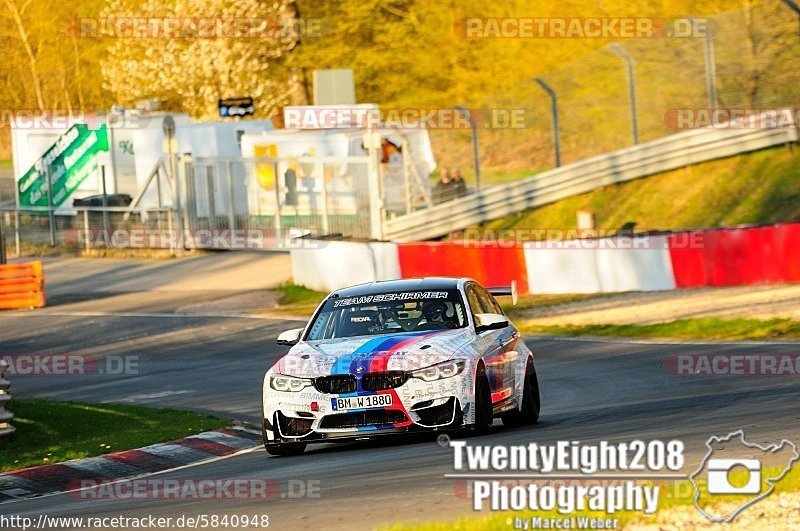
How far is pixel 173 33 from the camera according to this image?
54.0m

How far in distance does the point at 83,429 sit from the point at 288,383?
3475 millimetres

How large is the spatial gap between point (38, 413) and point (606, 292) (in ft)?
43.5

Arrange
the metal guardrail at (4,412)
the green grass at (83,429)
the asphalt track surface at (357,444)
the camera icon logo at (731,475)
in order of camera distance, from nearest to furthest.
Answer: the camera icon logo at (731,475)
the asphalt track surface at (357,444)
the green grass at (83,429)
the metal guardrail at (4,412)

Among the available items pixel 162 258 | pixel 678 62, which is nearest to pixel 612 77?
pixel 678 62

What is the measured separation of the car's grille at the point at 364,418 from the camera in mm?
12094

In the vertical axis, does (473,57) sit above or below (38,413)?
above

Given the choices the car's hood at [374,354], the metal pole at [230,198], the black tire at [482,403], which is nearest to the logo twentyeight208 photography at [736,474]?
the black tire at [482,403]

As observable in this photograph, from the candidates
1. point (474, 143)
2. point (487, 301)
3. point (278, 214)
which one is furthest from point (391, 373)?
point (278, 214)

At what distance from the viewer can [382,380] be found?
39.7 ft

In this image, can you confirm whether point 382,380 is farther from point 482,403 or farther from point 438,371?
point 482,403

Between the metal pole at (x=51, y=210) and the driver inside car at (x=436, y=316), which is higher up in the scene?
the metal pole at (x=51, y=210)

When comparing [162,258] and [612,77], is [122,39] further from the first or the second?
[612,77]

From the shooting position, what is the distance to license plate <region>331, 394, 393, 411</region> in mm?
12070

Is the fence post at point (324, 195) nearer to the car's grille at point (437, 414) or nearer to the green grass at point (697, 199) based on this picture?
the green grass at point (697, 199)
